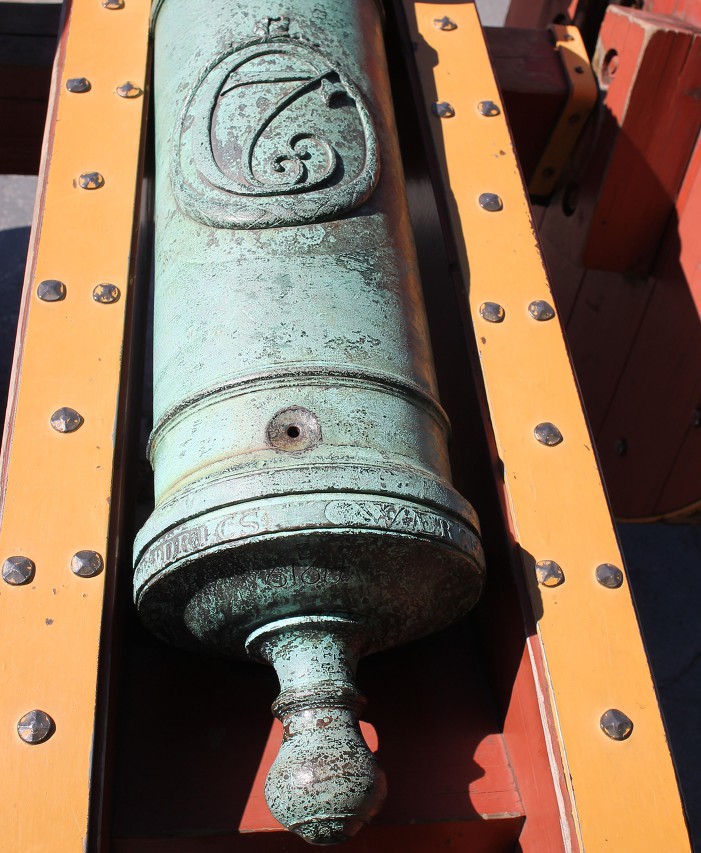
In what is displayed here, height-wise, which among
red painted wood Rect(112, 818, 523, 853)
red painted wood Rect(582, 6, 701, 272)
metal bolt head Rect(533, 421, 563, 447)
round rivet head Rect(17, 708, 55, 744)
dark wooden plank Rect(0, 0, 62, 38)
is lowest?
red painted wood Rect(112, 818, 523, 853)

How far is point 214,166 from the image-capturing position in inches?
52.3

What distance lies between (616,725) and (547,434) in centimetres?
36

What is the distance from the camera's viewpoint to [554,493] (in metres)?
1.27

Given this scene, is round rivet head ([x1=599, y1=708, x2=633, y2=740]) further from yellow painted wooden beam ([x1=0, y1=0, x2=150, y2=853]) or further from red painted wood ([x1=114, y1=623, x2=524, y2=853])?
yellow painted wooden beam ([x1=0, y1=0, x2=150, y2=853])

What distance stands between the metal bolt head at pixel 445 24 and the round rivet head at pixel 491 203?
0.43 meters

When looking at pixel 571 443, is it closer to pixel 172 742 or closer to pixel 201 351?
pixel 201 351

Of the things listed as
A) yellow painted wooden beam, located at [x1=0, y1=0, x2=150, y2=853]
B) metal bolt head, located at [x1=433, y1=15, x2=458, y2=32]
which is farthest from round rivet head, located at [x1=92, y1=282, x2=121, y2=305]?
metal bolt head, located at [x1=433, y1=15, x2=458, y2=32]

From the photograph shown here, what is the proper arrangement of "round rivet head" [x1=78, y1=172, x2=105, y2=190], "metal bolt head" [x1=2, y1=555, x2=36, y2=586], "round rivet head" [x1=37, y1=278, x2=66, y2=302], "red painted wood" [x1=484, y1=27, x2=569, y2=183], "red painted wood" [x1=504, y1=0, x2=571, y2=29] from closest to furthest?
"metal bolt head" [x1=2, y1=555, x2=36, y2=586]
"round rivet head" [x1=37, y1=278, x2=66, y2=302]
"round rivet head" [x1=78, y1=172, x2=105, y2=190]
"red painted wood" [x1=484, y1=27, x2=569, y2=183]
"red painted wood" [x1=504, y1=0, x2=571, y2=29]

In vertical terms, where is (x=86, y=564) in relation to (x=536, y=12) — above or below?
below

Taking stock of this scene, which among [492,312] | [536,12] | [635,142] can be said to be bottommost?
[492,312]

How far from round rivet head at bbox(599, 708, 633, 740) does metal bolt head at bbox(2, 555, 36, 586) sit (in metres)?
0.62

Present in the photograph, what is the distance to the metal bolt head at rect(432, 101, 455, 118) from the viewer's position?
167 cm

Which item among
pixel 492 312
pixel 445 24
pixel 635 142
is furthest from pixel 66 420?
pixel 635 142

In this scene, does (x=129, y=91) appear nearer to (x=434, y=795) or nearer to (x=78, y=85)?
(x=78, y=85)
